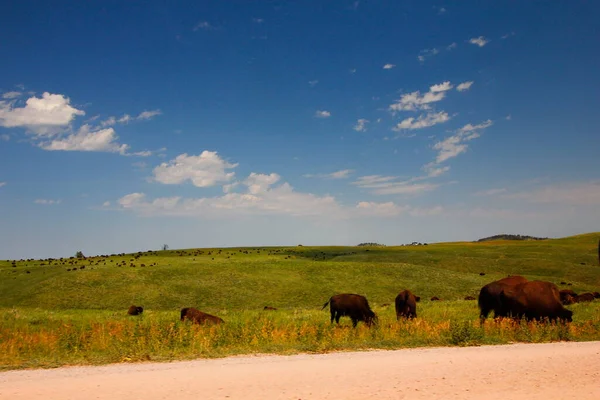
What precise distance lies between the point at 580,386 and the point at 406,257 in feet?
238

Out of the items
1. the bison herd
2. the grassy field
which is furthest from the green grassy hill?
the bison herd

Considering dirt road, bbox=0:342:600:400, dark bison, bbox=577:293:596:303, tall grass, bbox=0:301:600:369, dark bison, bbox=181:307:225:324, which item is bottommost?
dark bison, bbox=577:293:596:303

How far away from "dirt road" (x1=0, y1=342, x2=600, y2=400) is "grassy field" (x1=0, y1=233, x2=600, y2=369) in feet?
7.18

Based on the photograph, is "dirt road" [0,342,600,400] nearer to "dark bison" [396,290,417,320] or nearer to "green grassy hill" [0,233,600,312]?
"dark bison" [396,290,417,320]

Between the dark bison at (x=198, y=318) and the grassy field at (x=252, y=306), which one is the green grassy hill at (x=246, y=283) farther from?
the dark bison at (x=198, y=318)

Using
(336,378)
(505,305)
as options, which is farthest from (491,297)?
(336,378)

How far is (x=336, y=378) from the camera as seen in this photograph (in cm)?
1123

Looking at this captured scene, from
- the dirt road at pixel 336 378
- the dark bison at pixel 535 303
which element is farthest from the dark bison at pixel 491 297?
the dirt road at pixel 336 378

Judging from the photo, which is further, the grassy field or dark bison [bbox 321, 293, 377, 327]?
dark bison [bbox 321, 293, 377, 327]

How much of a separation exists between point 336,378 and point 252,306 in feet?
113

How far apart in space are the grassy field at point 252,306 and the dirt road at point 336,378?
2189mm

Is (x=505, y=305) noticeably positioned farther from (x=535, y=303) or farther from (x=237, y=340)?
(x=237, y=340)

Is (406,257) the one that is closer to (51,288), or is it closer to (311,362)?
(51,288)

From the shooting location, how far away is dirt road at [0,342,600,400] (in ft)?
32.5
